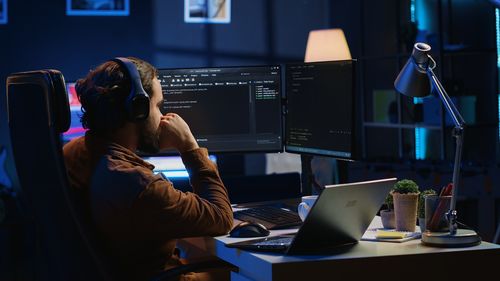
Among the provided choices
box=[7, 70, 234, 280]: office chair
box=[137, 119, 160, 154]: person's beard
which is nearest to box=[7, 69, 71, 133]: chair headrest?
box=[7, 70, 234, 280]: office chair

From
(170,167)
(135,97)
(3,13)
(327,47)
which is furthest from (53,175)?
(3,13)

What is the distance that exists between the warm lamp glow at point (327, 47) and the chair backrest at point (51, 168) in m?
3.07

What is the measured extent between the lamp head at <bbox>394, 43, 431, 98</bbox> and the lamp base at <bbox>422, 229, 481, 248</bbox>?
0.40 metres

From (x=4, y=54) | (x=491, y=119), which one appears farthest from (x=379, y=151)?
(x=4, y=54)

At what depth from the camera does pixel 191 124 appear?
10.2 feet

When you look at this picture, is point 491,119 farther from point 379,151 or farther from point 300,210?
point 300,210

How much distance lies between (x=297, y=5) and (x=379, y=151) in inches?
58.9

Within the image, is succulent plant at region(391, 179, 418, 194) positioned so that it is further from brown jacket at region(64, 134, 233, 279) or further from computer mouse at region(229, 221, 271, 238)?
brown jacket at region(64, 134, 233, 279)

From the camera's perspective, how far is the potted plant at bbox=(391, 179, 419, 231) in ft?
7.25

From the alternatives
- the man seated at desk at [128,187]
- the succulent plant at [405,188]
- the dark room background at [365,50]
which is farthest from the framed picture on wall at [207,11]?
the succulent plant at [405,188]

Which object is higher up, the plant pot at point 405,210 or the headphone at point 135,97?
the headphone at point 135,97

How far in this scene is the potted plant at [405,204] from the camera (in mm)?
2209

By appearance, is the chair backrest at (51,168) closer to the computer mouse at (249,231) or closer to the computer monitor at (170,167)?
the computer mouse at (249,231)

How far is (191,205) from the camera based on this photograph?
205cm
